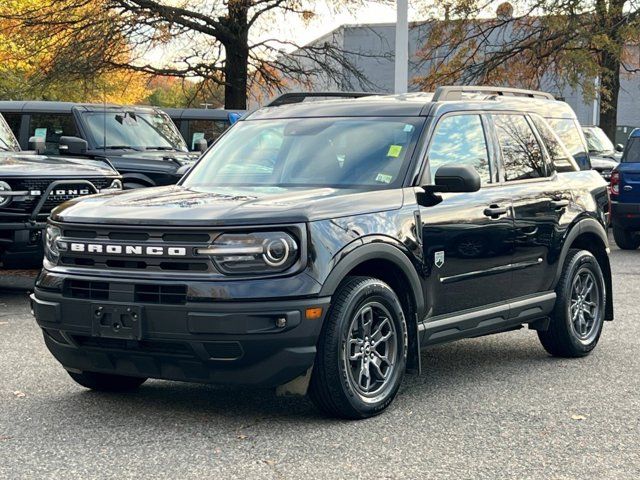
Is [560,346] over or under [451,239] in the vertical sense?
under

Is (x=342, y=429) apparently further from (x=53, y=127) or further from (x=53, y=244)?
(x=53, y=127)

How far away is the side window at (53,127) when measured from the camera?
14.4 meters

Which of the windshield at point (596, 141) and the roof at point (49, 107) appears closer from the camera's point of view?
the roof at point (49, 107)

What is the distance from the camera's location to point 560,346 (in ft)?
25.6

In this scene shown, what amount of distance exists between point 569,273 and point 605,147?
15511mm

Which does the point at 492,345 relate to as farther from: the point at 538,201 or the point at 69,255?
the point at 69,255

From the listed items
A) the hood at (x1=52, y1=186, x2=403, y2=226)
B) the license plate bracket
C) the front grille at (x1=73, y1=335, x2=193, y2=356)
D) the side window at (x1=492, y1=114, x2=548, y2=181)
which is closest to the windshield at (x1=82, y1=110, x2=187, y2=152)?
the side window at (x1=492, y1=114, x2=548, y2=181)

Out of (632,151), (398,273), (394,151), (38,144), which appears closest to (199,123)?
(38,144)

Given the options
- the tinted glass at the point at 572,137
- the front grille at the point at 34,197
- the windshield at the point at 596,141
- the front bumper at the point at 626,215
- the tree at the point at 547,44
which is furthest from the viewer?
the tree at the point at 547,44

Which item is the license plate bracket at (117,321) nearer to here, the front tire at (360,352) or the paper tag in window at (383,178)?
the front tire at (360,352)

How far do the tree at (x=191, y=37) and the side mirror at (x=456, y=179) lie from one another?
19449 millimetres

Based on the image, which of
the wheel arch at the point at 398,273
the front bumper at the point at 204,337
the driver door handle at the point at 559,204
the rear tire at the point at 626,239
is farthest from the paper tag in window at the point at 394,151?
the rear tire at the point at 626,239

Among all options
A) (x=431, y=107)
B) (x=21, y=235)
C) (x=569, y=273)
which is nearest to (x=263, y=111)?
(x=431, y=107)

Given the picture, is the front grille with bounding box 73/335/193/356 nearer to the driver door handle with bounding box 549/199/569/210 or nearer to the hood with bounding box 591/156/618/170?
the driver door handle with bounding box 549/199/569/210
